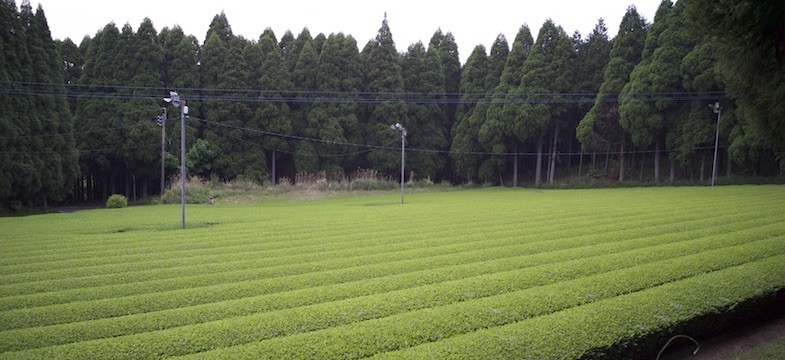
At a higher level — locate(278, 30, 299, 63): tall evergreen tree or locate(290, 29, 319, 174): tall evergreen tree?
locate(278, 30, 299, 63): tall evergreen tree

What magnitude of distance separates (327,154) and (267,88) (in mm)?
6484

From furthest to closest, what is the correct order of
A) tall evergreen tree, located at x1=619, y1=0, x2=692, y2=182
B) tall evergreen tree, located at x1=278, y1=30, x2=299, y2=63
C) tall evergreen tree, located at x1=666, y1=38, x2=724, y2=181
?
tall evergreen tree, located at x1=278, y1=30, x2=299, y2=63 < tall evergreen tree, located at x1=619, y1=0, x2=692, y2=182 < tall evergreen tree, located at x1=666, y1=38, x2=724, y2=181

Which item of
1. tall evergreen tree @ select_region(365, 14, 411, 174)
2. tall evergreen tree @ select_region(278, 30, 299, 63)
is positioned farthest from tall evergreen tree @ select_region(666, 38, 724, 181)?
tall evergreen tree @ select_region(278, 30, 299, 63)

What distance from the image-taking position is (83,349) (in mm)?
3592

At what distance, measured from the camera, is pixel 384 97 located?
33281 mm

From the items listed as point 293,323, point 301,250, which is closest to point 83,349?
point 293,323

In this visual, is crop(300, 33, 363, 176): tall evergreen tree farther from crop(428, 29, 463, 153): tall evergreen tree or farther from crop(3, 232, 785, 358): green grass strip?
crop(3, 232, 785, 358): green grass strip

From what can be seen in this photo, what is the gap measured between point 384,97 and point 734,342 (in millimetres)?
30378

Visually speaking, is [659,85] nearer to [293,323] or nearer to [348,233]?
[348,233]

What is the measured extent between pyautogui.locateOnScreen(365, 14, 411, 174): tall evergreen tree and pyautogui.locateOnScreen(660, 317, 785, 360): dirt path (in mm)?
27336

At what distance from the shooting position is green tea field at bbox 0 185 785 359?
11.9 ft

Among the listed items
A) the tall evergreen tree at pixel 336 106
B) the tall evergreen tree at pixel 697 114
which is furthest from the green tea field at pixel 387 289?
the tall evergreen tree at pixel 336 106

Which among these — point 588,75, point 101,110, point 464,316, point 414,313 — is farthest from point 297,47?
point 464,316

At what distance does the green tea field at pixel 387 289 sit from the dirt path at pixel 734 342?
0.27 metres
